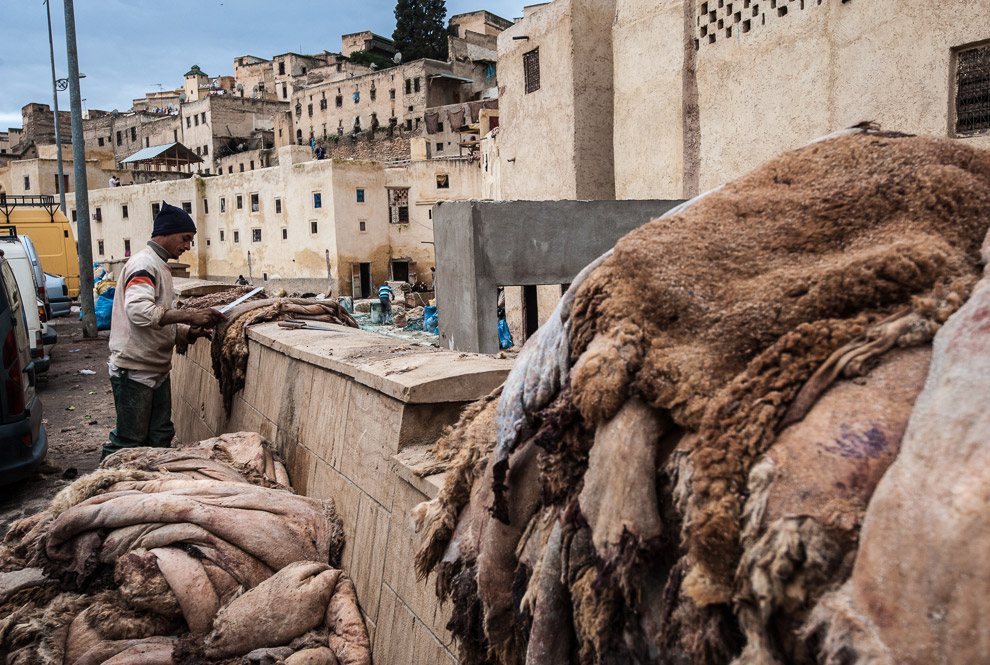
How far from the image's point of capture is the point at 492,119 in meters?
37.3

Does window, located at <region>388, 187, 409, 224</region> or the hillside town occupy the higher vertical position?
Result: window, located at <region>388, 187, 409, 224</region>

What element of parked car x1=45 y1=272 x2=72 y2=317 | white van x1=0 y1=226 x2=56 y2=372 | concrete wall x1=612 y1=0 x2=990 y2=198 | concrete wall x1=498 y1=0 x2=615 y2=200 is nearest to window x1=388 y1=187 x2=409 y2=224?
parked car x1=45 y1=272 x2=72 y2=317

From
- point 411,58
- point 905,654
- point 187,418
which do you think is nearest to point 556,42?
point 187,418

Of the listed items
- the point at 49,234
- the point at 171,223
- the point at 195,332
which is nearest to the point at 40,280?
the point at 49,234

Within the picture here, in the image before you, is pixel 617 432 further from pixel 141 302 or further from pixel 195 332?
pixel 195 332

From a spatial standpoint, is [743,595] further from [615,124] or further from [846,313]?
[615,124]

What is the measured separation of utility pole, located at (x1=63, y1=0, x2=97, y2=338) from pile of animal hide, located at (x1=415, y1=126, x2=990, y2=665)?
14.5 meters

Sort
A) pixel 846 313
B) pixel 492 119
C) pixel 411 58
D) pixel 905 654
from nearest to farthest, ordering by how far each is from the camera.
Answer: pixel 905 654 → pixel 846 313 → pixel 492 119 → pixel 411 58

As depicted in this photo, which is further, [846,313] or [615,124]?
[615,124]

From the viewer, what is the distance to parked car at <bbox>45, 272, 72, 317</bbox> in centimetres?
1833

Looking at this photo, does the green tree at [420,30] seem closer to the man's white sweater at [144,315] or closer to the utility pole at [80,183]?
the utility pole at [80,183]

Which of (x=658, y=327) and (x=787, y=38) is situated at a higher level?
(x=787, y=38)

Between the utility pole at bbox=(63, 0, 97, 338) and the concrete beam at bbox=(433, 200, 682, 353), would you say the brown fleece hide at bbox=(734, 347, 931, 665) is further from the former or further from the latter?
the utility pole at bbox=(63, 0, 97, 338)

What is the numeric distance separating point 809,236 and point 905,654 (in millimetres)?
811
